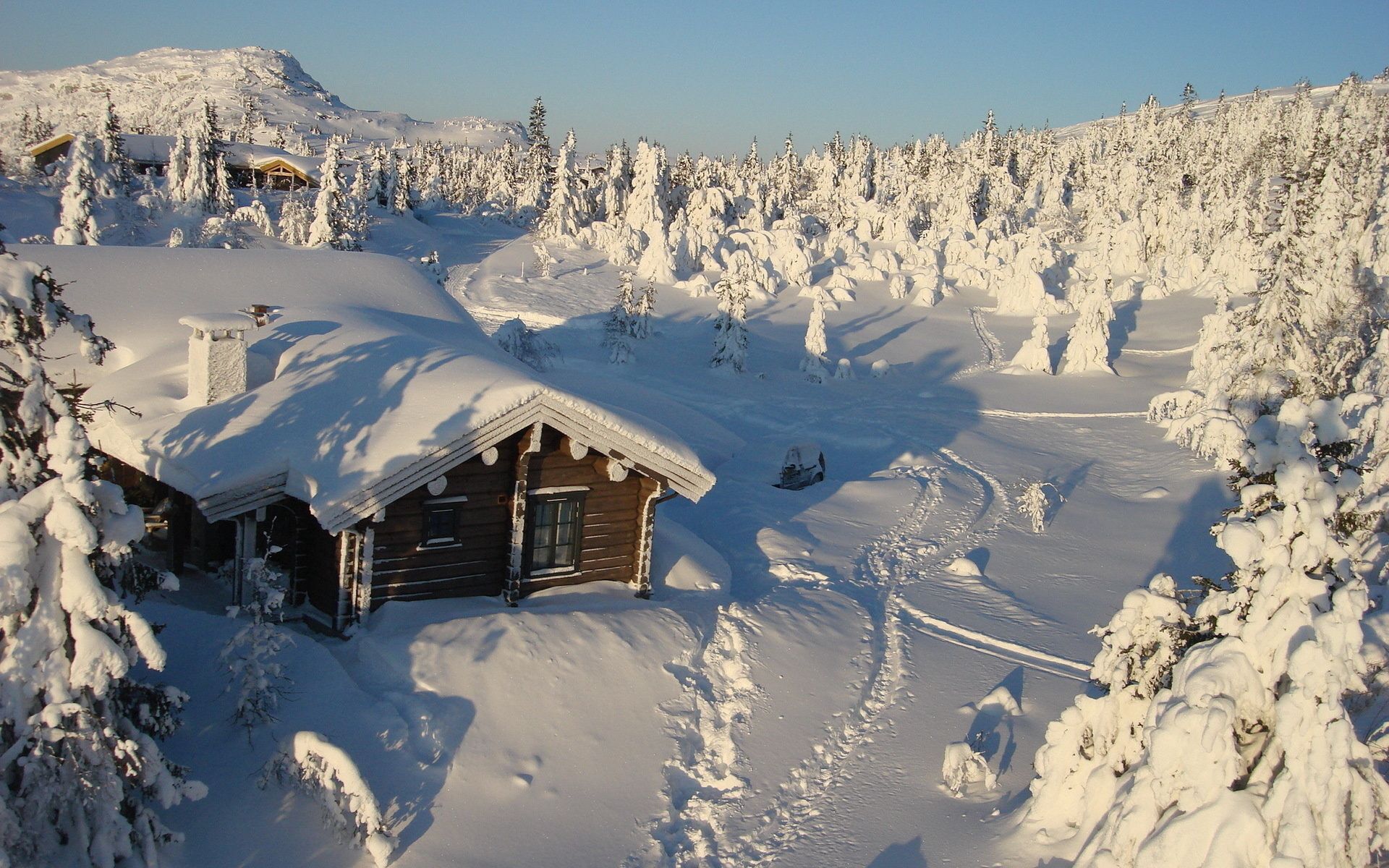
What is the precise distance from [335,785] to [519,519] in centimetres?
523

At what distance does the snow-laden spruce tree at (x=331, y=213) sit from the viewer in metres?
50.4

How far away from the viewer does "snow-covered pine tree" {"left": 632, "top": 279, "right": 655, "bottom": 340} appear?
145 ft

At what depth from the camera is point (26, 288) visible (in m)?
7.31

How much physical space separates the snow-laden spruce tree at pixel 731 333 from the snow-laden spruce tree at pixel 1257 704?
32.2m

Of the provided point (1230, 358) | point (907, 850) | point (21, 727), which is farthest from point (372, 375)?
point (1230, 358)

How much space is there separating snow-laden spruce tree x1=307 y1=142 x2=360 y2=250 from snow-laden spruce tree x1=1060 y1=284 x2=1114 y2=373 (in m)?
38.3

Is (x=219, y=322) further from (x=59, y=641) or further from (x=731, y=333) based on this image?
(x=731, y=333)

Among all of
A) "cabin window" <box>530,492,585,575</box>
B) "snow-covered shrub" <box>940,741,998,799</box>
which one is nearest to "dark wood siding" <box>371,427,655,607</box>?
"cabin window" <box>530,492,585,575</box>

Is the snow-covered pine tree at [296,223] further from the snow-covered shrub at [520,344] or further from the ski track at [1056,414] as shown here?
the ski track at [1056,414]

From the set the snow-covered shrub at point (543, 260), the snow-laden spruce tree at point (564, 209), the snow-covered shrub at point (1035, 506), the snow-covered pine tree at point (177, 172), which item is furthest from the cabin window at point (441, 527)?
the snow-covered pine tree at point (177, 172)

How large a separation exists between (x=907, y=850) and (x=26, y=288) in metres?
9.72

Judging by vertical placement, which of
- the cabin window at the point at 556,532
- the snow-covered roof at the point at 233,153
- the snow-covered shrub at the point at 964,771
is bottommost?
the snow-covered shrub at the point at 964,771

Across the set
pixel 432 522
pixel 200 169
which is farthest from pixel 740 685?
pixel 200 169

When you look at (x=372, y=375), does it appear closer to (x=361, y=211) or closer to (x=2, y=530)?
(x=2, y=530)
